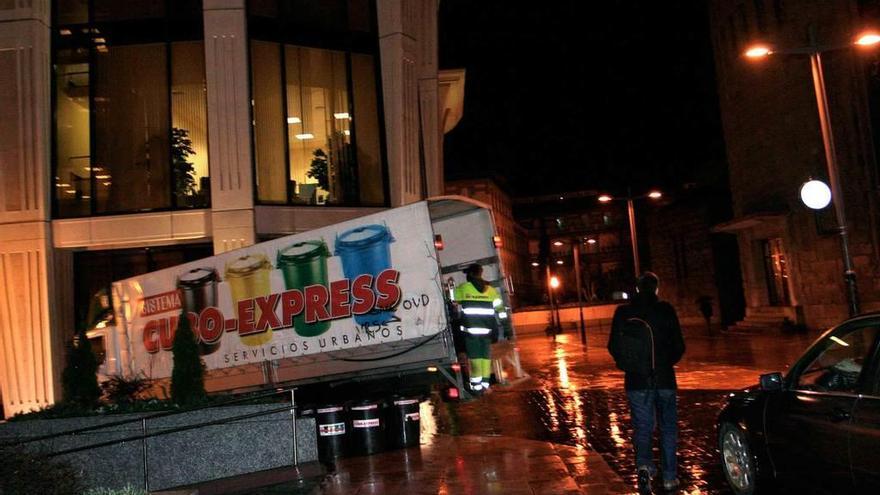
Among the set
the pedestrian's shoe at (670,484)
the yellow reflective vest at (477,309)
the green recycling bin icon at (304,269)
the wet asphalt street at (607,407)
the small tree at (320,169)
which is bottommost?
the wet asphalt street at (607,407)

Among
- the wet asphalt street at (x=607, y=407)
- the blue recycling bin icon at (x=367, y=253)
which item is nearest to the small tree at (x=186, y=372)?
the blue recycling bin icon at (x=367, y=253)

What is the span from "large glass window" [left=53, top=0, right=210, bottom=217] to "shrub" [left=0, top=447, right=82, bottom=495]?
38.8 ft

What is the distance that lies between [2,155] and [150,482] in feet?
36.2

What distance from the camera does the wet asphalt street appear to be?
29.5 ft

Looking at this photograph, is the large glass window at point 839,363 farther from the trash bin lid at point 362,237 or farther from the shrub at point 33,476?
the shrub at point 33,476

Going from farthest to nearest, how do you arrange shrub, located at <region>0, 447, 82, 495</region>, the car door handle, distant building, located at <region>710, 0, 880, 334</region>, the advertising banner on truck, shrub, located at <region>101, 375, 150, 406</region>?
distant building, located at <region>710, 0, 880, 334</region> → shrub, located at <region>101, 375, 150, 406</region> → the advertising banner on truck → shrub, located at <region>0, 447, 82, 495</region> → the car door handle

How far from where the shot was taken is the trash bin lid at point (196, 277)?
39.1 feet

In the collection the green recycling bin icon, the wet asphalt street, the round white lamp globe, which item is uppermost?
the round white lamp globe

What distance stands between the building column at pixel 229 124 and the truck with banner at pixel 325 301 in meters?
4.05

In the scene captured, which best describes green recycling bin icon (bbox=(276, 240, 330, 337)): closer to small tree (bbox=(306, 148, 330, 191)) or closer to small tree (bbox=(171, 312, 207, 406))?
small tree (bbox=(171, 312, 207, 406))

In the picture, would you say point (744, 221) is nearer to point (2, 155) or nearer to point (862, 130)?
point (862, 130)

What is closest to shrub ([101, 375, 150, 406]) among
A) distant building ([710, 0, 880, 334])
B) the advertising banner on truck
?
the advertising banner on truck

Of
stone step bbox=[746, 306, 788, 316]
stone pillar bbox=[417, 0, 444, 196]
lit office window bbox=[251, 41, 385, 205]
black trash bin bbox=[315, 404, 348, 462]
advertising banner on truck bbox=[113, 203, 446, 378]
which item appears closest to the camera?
advertising banner on truck bbox=[113, 203, 446, 378]

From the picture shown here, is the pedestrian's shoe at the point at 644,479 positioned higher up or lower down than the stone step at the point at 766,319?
lower down
